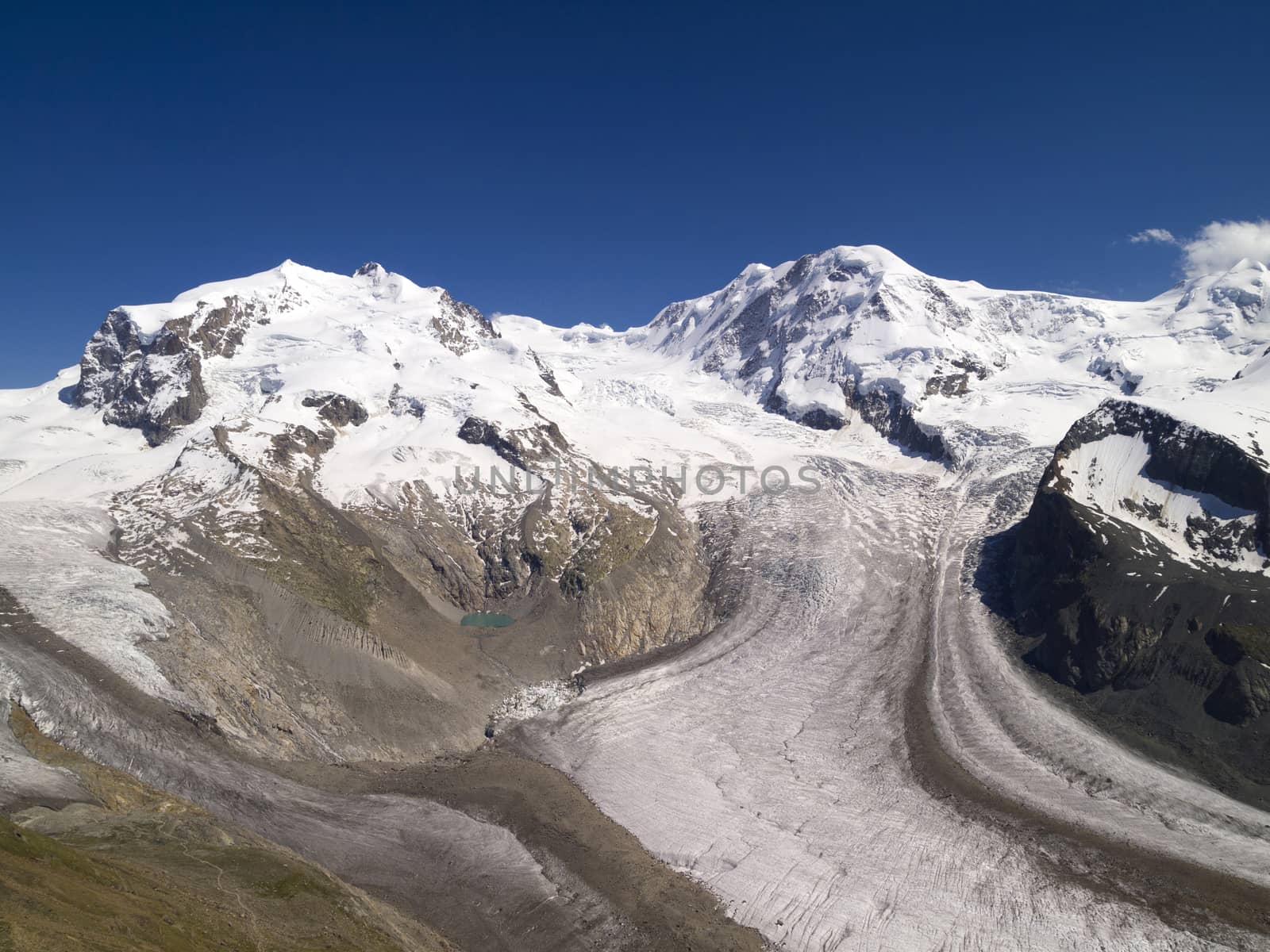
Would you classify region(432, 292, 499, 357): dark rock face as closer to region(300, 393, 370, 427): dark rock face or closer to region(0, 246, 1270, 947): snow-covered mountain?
region(0, 246, 1270, 947): snow-covered mountain

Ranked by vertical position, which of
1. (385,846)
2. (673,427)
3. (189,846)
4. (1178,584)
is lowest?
(385,846)

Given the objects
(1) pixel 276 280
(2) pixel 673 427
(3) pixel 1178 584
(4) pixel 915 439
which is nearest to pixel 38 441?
(1) pixel 276 280

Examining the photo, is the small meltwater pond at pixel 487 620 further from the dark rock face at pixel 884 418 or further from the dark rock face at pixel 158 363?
the dark rock face at pixel 884 418

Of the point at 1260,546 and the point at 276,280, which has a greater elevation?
the point at 276,280

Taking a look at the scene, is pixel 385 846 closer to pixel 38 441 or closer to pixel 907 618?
pixel 907 618

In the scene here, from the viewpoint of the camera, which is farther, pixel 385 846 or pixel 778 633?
pixel 778 633

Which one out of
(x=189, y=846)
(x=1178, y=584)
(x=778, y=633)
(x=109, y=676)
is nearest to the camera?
(x=189, y=846)
